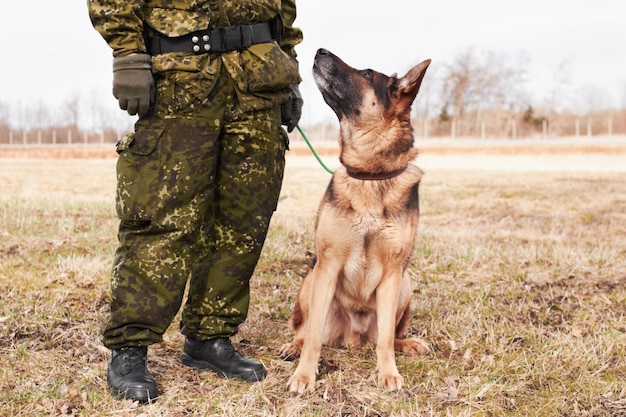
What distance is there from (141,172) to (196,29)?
2.59 ft

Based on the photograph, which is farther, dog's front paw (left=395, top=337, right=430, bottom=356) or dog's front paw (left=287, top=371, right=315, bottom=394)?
dog's front paw (left=395, top=337, right=430, bottom=356)

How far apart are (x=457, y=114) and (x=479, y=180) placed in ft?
105

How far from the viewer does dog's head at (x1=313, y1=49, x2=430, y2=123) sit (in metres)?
3.67

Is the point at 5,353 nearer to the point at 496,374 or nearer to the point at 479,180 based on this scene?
the point at 496,374

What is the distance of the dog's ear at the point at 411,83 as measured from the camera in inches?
136

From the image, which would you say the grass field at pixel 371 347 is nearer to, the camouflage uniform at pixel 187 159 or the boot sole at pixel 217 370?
the boot sole at pixel 217 370

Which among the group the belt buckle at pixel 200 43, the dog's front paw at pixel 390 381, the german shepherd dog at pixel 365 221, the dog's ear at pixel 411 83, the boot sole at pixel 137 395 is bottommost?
the dog's front paw at pixel 390 381

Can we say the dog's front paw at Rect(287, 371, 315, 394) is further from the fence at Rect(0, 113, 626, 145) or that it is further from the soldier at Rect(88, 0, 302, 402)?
the fence at Rect(0, 113, 626, 145)

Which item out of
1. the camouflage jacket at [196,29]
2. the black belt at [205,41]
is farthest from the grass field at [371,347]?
the black belt at [205,41]

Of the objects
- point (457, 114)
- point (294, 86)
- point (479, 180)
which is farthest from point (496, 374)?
point (457, 114)

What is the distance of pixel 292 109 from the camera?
381cm

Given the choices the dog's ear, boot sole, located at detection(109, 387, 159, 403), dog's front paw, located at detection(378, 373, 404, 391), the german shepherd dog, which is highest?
the dog's ear

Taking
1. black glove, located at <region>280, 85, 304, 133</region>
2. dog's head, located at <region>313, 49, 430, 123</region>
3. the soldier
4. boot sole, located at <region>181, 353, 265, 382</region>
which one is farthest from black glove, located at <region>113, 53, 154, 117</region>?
boot sole, located at <region>181, 353, 265, 382</region>

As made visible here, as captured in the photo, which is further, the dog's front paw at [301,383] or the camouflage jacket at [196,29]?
the dog's front paw at [301,383]
